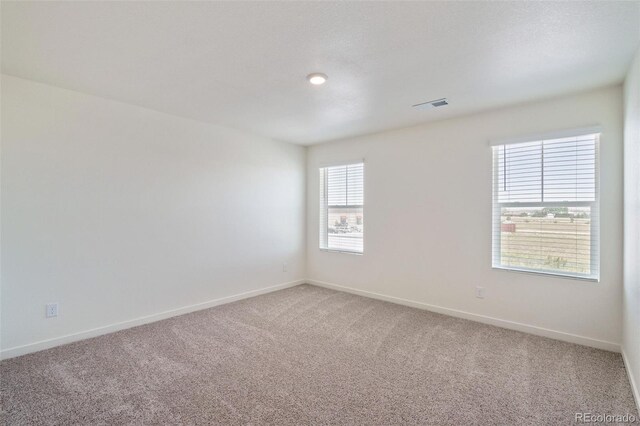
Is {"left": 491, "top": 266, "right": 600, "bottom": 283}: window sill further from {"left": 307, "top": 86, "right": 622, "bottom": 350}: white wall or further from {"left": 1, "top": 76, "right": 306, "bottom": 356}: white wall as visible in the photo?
{"left": 1, "top": 76, "right": 306, "bottom": 356}: white wall

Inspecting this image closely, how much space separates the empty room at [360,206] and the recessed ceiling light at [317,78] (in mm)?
42

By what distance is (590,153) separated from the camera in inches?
115

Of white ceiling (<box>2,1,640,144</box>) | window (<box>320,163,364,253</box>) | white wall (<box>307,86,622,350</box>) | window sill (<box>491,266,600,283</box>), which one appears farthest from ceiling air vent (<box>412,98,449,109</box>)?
window sill (<box>491,266,600,283</box>)

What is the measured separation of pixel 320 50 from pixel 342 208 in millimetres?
2996

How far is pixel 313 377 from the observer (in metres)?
2.37

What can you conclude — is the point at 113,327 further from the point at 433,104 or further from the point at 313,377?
the point at 433,104

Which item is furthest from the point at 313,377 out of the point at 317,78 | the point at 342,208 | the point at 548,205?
the point at 342,208

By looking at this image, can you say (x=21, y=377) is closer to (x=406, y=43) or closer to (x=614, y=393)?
(x=406, y=43)

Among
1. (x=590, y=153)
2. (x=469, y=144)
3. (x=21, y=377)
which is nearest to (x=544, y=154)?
(x=590, y=153)

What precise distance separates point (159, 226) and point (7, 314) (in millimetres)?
1432

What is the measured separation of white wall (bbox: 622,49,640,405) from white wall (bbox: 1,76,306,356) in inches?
158

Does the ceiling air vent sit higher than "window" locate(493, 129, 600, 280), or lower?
higher

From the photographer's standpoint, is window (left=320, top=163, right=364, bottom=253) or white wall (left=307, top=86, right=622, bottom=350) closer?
white wall (left=307, top=86, right=622, bottom=350)

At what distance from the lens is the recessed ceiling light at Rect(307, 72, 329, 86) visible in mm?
2555
